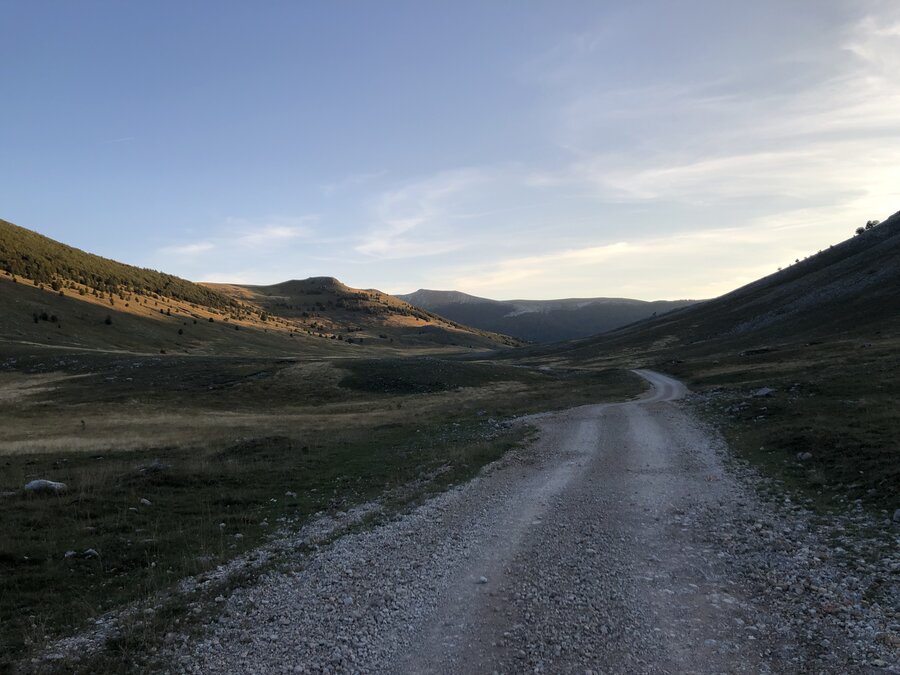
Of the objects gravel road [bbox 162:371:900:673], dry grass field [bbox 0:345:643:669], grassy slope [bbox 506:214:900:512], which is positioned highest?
grassy slope [bbox 506:214:900:512]

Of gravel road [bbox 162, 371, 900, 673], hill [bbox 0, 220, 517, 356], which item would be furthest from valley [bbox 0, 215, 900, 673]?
hill [bbox 0, 220, 517, 356]

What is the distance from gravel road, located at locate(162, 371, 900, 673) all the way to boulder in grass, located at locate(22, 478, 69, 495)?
40.2 ft

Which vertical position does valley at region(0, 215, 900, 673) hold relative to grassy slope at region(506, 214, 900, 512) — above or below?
below

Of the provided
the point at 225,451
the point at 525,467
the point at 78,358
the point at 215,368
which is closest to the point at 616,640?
the point at 525,467

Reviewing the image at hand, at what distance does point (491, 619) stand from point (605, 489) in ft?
31.2

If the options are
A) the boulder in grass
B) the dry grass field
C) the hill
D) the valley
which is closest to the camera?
the valley

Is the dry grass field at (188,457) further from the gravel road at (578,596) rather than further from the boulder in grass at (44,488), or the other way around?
the gravel road at (578,596)

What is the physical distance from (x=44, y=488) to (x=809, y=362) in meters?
59.1

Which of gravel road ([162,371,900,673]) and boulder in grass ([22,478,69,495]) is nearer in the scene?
gravel road ([162,371,900,673])

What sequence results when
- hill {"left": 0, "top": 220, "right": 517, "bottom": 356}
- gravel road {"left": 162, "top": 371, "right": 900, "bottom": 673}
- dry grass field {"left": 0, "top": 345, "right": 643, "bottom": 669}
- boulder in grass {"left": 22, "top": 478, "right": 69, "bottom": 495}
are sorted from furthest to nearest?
hill {"left": 0, "top": 220, "right": 517, "bottom": 356}
boulder in grass {"left": 22, "top": 478, "right": 69, "bottom": 495}
dry grass field {"left": 0, "top": 345, "right": 643, "bottom": 669}
gravel road {"left": 162, "top": 371, "right": 900, "bottom": 673}

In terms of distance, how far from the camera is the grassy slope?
1742 cm

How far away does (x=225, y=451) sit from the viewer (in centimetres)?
2683

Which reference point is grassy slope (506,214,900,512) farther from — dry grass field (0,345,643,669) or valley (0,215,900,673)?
dry grass field (0,345,643,669)

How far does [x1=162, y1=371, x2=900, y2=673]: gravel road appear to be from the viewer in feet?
24.1
